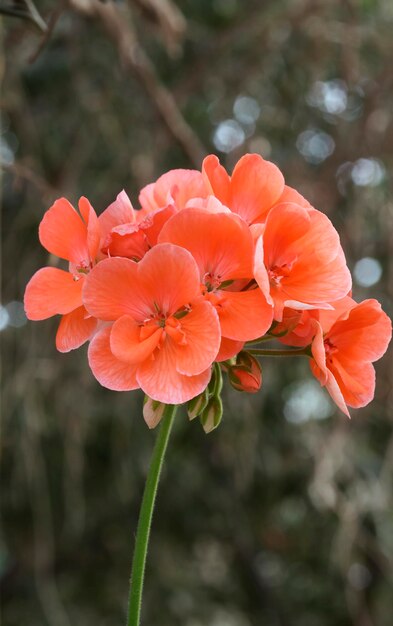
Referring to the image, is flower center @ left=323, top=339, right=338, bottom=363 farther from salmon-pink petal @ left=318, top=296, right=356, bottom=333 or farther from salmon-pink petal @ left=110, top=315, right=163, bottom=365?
salmon-pink petal @ left=110, top=315, right=163, bottom=365

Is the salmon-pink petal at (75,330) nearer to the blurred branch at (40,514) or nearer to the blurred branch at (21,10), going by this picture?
the blurred branch at (21,10)

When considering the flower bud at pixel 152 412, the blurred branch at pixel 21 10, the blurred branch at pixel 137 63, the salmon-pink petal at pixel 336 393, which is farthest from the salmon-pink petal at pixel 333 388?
the blurred branch at pixel 137 63

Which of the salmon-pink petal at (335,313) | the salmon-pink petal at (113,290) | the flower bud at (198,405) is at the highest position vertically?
the salmon-pink petal at (113,290)

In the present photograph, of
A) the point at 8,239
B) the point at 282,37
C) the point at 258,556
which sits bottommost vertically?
the point at 258,556

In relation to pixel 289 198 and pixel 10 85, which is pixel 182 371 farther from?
pixel 10 85

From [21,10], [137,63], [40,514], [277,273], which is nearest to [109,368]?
[277,273]

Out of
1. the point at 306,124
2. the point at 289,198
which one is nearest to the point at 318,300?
the point at 289,198
